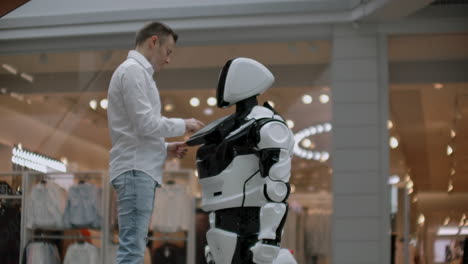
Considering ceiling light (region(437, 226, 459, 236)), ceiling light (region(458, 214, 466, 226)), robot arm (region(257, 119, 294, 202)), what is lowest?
ceiling light (region(437, 226, 459, 236))

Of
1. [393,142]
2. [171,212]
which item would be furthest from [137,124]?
[393,142]

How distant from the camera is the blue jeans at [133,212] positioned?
4.82m

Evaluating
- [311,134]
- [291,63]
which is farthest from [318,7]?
[311,134]

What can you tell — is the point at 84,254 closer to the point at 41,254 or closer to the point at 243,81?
the point at 41,254

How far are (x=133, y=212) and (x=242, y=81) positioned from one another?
1.09 m

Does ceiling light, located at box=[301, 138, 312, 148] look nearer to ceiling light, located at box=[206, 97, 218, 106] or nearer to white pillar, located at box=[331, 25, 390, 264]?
white pillar, located at box=[331, 25, 390, 264]

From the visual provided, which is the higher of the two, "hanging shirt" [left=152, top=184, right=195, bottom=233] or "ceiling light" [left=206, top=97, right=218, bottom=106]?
"ceiling light" [left=206, top=97, right=218, bottom=106]

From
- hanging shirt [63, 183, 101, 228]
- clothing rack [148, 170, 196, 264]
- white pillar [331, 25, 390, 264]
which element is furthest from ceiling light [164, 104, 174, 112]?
white pillar [331, 25, 390, 264]

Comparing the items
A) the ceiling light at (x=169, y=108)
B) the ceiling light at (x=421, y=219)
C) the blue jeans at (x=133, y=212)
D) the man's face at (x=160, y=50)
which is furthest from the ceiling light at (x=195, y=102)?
the blue jeans at (x=133, y=212)

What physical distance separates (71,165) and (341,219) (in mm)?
2868

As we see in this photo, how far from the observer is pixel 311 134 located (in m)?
9.50

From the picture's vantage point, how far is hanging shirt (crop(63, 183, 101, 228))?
9219 millimetres

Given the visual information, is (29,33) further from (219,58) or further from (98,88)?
(219,58)

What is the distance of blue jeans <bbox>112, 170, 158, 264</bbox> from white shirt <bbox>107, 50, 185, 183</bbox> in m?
0.06
